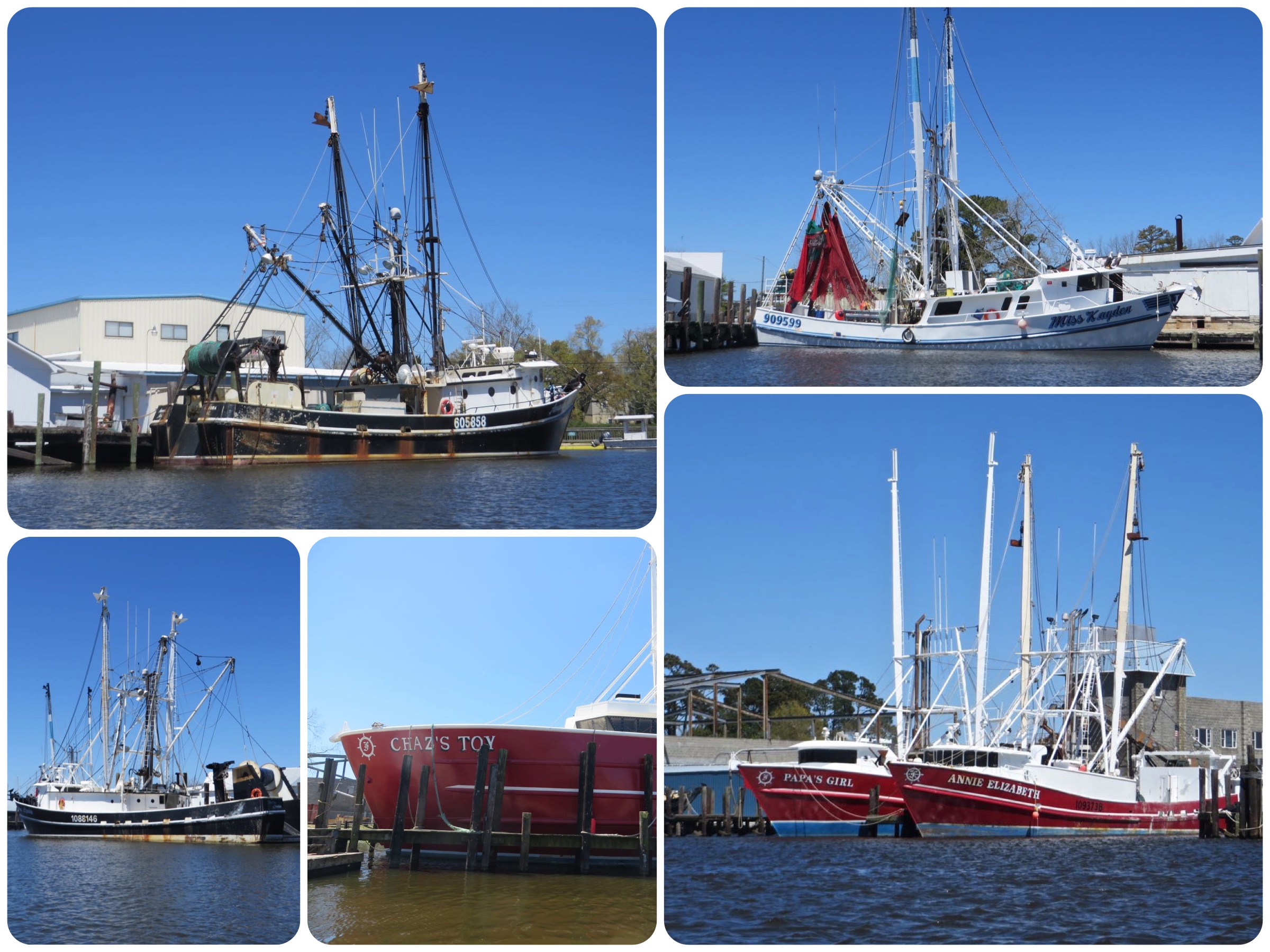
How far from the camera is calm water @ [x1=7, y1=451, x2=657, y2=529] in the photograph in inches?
522

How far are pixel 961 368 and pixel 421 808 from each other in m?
8.83

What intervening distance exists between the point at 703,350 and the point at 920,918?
6.88 m

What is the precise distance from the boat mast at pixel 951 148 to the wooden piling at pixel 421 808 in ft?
25.7

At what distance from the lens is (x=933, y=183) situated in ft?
57.8

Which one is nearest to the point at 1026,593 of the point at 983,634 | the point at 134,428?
the point at 983,634

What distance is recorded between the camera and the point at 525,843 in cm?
1076

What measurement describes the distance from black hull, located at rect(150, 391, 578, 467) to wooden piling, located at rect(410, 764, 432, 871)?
10.4 meters

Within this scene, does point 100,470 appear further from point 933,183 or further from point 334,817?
point 933,183

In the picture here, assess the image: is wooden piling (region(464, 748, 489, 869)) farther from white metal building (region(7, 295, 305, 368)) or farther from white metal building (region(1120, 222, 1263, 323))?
white metal building (region(1120, 222, 1263, 323))

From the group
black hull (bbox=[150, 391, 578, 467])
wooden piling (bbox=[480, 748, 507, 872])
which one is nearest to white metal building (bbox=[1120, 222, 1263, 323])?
black hull (bbox=[150, 391, 578, 467])

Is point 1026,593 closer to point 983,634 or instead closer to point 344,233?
point 983,634

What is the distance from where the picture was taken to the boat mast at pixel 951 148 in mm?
10383

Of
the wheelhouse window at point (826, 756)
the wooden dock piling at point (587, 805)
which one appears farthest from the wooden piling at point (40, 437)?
the wheelhouse window at point (826, 756)

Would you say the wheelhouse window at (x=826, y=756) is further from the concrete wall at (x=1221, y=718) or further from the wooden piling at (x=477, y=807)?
the wooden piling at (x=477, y=807)
